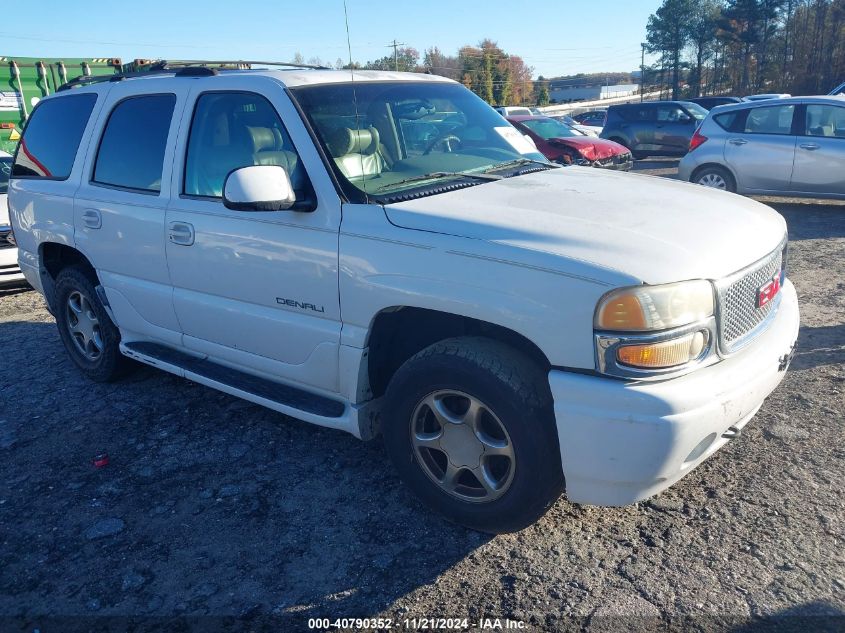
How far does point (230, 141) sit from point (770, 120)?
368 inches

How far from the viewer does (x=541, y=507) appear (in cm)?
280

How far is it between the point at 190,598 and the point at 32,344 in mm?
4314

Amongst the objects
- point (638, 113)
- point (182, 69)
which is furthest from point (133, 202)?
point (638, 113)

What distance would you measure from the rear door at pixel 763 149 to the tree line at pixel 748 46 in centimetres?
4229

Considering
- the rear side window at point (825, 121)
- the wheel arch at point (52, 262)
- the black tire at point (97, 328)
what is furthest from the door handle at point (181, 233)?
the rear side window at point (825, 121)

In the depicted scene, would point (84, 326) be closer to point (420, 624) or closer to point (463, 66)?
point (420, 624)

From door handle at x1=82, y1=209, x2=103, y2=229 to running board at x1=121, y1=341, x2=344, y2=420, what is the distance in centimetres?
78

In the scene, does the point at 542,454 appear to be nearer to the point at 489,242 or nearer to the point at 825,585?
the point at 489,242

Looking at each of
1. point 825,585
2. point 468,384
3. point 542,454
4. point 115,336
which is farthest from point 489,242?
point 115,336

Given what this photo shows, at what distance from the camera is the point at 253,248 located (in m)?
3.43

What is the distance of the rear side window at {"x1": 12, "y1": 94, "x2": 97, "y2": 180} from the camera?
469 centimetres

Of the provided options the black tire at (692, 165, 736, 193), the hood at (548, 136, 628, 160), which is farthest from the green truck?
the black tire at (692, 165, 736, 193)

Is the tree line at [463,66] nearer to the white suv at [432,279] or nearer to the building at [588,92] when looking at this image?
the white suv at [432,279]

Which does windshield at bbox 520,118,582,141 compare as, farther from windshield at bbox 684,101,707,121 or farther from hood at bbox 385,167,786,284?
hood at bbox 385,167,786,284
